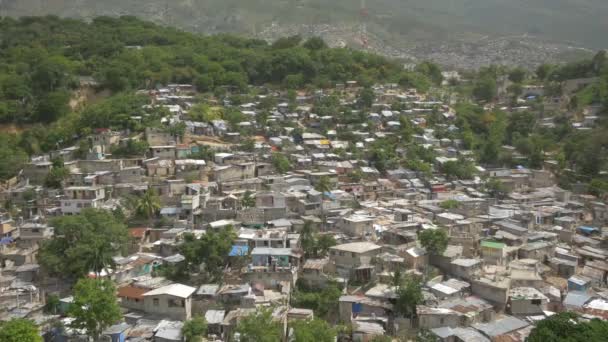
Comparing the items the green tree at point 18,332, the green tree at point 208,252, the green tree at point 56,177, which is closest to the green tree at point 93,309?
the green tree at point 18,332

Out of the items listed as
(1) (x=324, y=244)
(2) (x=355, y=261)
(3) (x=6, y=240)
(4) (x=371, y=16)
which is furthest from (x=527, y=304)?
(4) (x=371, y=16)

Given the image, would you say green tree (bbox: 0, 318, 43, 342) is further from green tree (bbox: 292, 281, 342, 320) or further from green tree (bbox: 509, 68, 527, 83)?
green tree (bbox: 509, 68, 527, 83)

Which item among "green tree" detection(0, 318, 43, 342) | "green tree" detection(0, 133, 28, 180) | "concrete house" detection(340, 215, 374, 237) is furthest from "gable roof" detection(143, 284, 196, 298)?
"green tree" detection(0, 133, 28, 180)

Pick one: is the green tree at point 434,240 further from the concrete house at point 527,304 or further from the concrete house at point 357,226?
the concrete house at point 527,304

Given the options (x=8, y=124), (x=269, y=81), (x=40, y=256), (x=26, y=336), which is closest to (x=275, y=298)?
(x=26, y=336)

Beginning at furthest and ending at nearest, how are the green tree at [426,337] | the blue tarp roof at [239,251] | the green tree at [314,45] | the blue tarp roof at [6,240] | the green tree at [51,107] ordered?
the green tree at [314,45] < the green tree at [51,107] < the blue tarp roof at [6,240] < the blue tarp roof at [239,251] < the green tree at [426,337]
